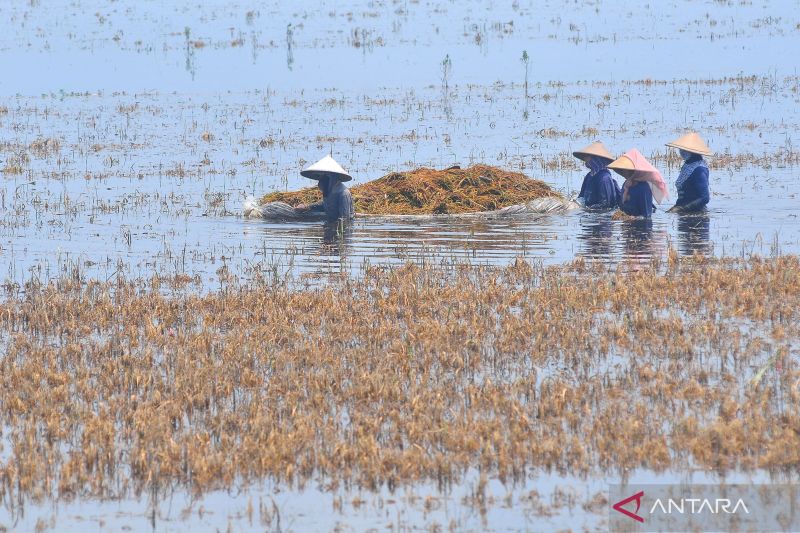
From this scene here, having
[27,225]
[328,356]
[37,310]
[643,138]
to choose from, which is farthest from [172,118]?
[328,356]

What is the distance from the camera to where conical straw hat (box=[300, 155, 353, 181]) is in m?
13.4

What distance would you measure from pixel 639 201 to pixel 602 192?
60 centimetres

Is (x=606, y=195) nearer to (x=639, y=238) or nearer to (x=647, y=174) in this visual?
(x=647, y=174)

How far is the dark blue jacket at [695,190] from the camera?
46.4 ft

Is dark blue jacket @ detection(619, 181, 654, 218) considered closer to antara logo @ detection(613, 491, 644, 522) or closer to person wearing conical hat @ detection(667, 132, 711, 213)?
person wearing conical hat @ detection(667, 132, 711, 213)

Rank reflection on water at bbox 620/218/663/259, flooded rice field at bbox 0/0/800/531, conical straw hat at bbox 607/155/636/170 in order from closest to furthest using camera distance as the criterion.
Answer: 1. flooded rice field at bbox 0/0/800/531
2. reflection on water at bbox 620/218/663/259
3. conical straw hat at bbox 607/155/636/170

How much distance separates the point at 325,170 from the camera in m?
13.4

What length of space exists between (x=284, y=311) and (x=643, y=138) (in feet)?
43.4

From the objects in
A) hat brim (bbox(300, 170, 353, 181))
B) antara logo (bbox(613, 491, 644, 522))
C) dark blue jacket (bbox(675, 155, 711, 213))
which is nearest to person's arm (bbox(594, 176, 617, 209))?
dark blue jacket (bbox(675, 155, 711, 213))

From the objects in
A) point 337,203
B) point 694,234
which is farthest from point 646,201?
point 337,203

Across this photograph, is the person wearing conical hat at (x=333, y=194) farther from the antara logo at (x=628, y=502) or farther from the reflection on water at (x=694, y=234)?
the antara logo at (x=628, y=502)

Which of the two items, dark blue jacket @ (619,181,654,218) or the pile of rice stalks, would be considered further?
the pile of rice stalks

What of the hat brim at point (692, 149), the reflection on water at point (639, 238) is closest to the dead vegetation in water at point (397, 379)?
the reflection on water at point (639, 238)

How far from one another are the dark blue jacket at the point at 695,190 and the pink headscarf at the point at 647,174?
0.35 m
